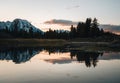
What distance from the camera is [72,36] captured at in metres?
164

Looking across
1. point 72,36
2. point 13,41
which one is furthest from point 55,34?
point 13,41

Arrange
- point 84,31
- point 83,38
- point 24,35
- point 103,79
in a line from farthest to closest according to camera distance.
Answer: point 24,35 < point 84,31 < point 83,38 < point 103,79

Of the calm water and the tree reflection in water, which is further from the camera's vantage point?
the tree reflection in water

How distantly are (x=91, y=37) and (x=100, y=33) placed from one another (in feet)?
32.4

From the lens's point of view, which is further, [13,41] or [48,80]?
[13,41]

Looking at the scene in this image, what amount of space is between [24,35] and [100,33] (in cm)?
5040

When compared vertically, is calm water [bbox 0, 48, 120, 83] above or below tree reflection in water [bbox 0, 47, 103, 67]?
above

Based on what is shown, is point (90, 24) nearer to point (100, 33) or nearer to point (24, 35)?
→ point (100, 33)

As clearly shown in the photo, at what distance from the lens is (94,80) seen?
23594mm

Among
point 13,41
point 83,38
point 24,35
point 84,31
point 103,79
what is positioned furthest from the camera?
point 24,35

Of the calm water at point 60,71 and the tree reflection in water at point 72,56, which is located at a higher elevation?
the calm water at point 60,71

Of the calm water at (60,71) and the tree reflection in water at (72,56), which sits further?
the tree reflection in water at (72,56)

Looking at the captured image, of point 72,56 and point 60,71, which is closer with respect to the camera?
point 60,71

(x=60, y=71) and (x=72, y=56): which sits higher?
(x=60, y=71)
